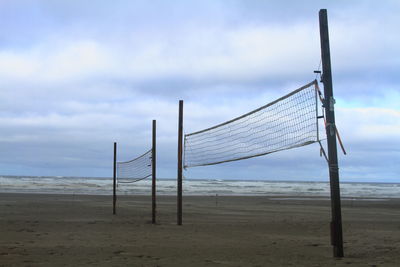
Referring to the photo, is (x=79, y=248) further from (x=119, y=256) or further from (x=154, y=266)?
(x=154, y=266)

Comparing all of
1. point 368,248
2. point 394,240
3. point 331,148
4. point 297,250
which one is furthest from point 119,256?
point 394,240

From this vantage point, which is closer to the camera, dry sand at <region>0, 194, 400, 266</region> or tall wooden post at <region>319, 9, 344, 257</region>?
dry sand at <region>0, 194, 400, 266</region>

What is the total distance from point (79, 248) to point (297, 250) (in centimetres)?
400

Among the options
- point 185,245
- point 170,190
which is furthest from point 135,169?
point 170,190

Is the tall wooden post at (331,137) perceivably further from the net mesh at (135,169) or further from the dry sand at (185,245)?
the net mesh at (135,169)

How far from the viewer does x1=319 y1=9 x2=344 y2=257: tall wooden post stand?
6844mm

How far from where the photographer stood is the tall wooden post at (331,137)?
22.5ft

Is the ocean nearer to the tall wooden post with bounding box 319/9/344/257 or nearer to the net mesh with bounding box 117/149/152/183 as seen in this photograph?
the net mesh with bounding box 117/149/152/183

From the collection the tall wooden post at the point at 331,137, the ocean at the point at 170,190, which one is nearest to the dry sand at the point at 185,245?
the tall wooden post at the point at 331,137

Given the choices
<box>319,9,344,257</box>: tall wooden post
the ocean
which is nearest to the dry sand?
<box>319,9,344,257</box>: tall wooden post

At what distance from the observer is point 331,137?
22.4ft

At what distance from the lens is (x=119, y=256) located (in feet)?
23.1

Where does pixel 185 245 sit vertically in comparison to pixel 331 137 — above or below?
below

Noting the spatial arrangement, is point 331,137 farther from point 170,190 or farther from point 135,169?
point 170,190
